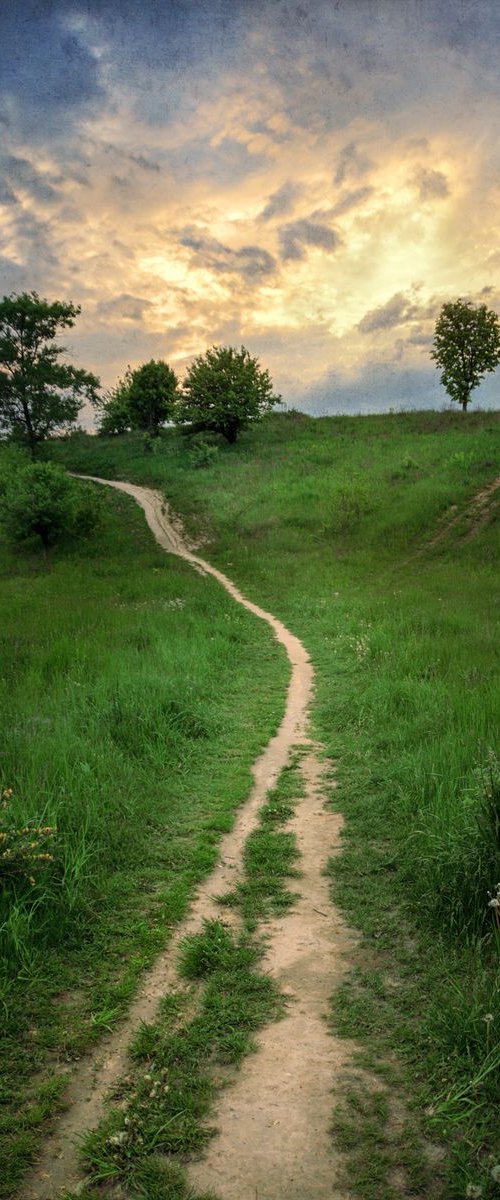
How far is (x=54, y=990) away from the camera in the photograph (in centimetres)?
410

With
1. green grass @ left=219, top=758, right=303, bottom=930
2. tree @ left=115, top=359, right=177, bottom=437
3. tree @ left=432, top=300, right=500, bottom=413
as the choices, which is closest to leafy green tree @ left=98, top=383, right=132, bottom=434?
tree @ left=115, top=359, right=177, bottom=437

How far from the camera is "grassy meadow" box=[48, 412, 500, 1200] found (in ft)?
9.95

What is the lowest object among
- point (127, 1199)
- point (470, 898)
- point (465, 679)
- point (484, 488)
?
point (127, 1199)

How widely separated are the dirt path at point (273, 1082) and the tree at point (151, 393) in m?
54.8

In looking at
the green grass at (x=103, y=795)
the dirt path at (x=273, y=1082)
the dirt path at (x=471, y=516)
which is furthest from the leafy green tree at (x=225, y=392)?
the dirt path at (x=273, y=1082)

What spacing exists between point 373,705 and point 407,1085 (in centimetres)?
611

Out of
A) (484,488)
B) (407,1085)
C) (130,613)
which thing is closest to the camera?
(407,1085)

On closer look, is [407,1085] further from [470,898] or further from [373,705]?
[373,705]

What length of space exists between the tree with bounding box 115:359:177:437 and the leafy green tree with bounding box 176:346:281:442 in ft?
30.7

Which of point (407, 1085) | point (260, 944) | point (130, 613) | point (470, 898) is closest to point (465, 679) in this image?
point (470, 898)

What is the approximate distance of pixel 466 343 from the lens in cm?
4881

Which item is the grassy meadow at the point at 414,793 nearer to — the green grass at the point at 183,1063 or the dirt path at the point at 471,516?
the dirt path at the point at 471,516

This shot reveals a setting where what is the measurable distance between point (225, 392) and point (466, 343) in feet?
65.5

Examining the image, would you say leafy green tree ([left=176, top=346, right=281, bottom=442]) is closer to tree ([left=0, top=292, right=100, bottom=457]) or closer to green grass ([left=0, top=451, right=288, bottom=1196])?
tree ([left=0, top=292, right=100, bottom=457])
